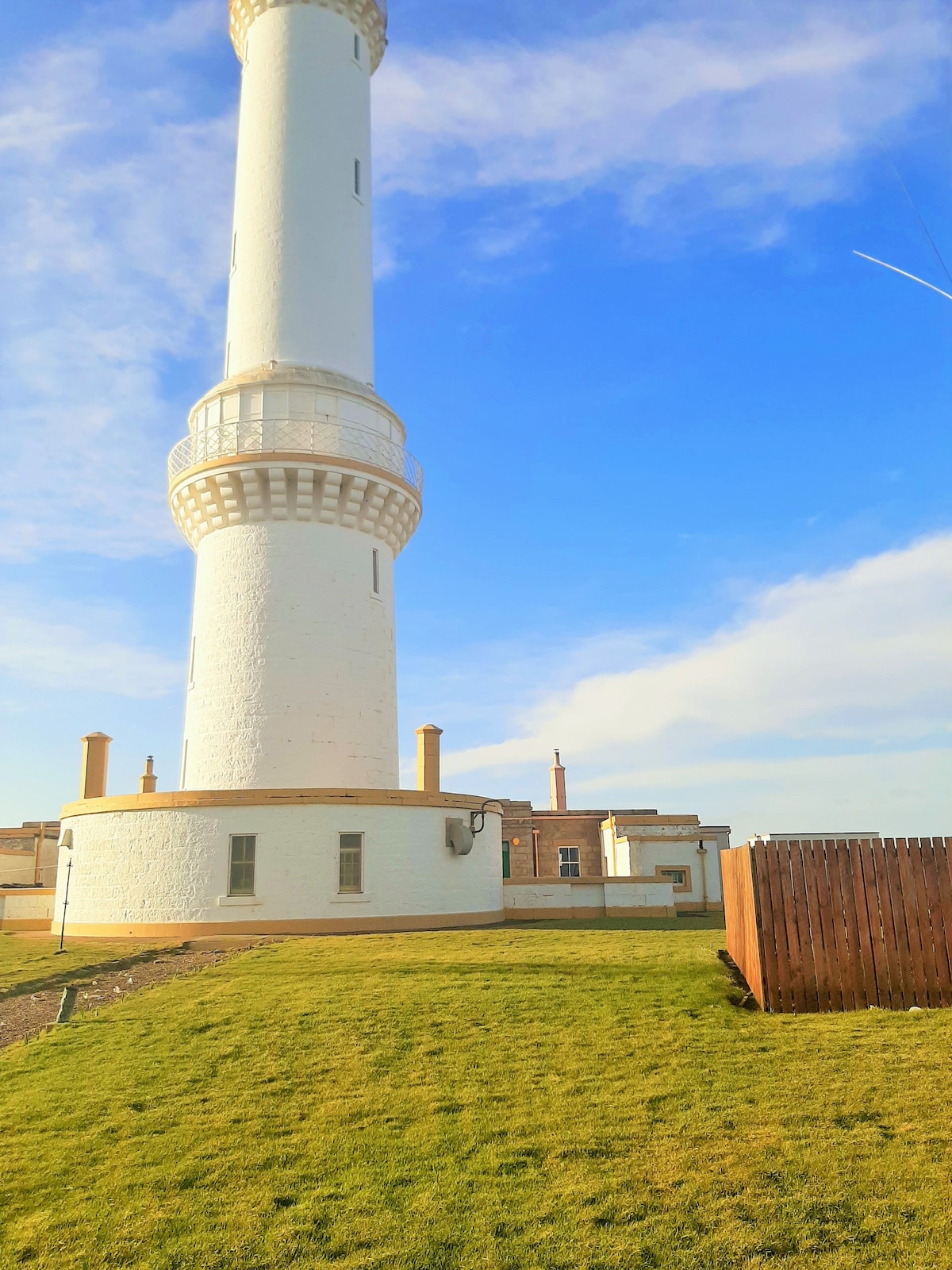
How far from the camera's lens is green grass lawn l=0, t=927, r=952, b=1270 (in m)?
5.55

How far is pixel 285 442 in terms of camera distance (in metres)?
24.0

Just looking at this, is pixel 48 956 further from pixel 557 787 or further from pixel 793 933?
pixel 557 787

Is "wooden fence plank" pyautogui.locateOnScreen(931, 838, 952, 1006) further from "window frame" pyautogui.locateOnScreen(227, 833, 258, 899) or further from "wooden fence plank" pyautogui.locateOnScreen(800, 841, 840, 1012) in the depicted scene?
"window frame" pyautogui.locateOnScreen(227, 833, 258, 899)

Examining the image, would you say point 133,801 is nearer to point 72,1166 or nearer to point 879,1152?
point 72,1166

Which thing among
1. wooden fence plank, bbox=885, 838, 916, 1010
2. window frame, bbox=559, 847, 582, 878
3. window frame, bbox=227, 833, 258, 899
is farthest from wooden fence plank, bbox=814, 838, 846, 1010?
window frame, bbox=559, 847, 582, 878

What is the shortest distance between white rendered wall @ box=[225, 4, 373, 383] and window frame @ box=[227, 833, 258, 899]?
41.1 ft

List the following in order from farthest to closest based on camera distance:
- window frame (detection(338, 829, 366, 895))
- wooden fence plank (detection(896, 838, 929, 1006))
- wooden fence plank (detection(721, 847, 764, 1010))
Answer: window frame (detection(338, 829, 366, 895)) < wooden fence plank (detection(721, 847, 764, 1010)) < wooden fence plank (detection(896, 838, 929, 1006))

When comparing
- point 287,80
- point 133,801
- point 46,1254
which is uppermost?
point 287,80

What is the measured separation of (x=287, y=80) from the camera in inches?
1073

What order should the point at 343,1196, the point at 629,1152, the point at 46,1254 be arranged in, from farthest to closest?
the point at 629,1152
the point at 343,1196
the point at 46,1254

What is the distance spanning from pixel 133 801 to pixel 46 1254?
1567cm

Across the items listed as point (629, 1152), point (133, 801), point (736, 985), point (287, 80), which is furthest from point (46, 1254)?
point (287, 80)

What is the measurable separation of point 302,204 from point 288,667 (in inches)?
504

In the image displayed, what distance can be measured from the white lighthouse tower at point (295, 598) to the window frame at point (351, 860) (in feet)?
0.16
